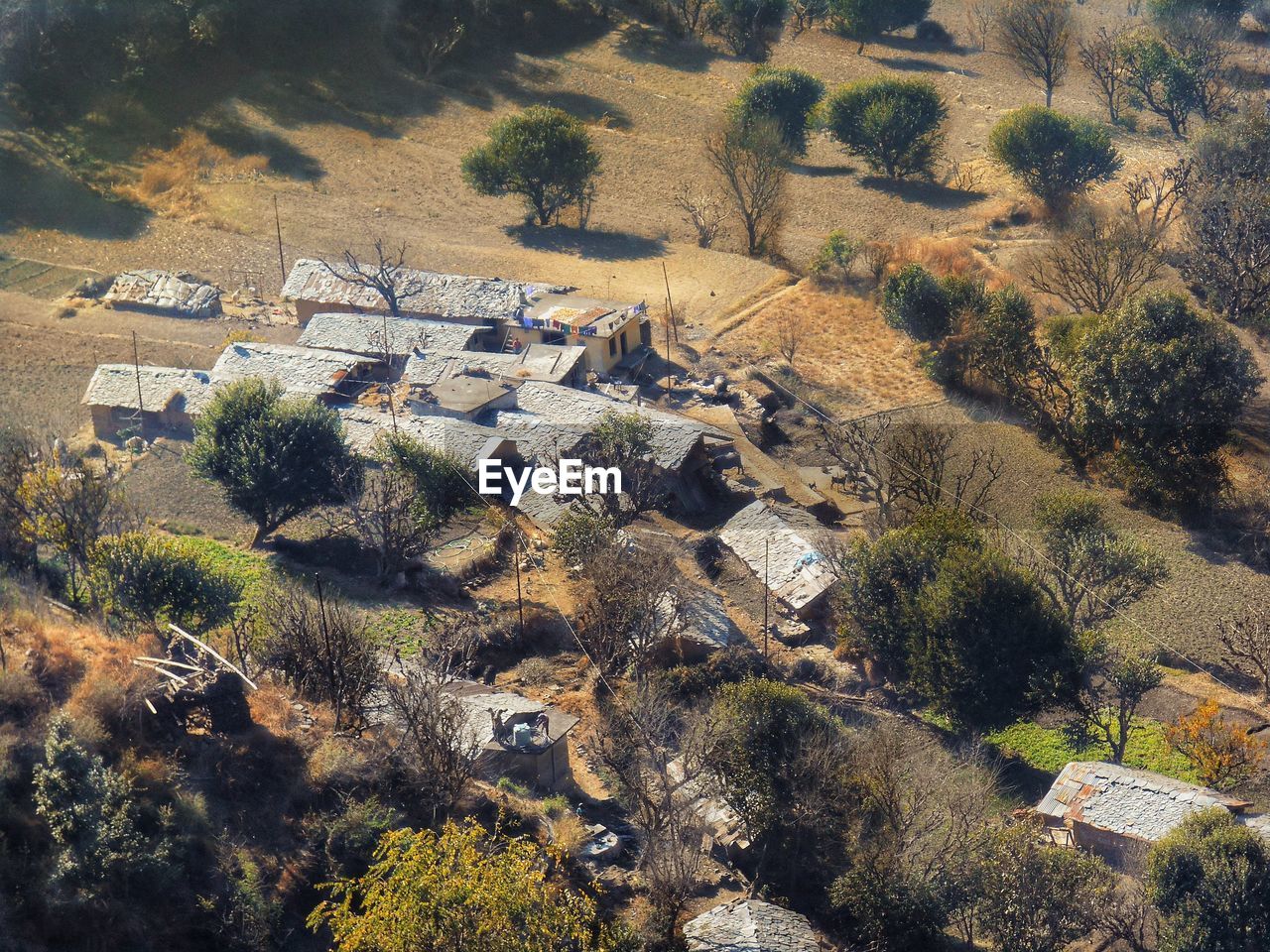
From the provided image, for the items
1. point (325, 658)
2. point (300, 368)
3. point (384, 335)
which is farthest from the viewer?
point (384, 335)

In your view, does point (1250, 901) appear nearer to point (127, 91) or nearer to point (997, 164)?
point (997, 164)

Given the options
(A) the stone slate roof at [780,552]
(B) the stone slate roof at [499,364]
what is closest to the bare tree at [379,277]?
(B) the stone slate roof at [499,364]

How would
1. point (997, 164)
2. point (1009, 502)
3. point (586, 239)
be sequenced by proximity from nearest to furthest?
1. point (1009, 502)
2. point (586, 239)
3. point (997, 164)

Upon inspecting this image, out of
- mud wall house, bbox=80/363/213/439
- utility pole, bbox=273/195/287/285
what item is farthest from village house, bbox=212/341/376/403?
utility pole, bbox=273/195/287/285

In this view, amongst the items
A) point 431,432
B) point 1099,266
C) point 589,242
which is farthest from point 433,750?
point 589,242

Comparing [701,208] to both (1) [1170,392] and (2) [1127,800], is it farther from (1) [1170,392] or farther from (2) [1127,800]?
(2) [1127,800]

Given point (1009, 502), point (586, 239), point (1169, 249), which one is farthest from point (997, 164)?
point (1009, 502)

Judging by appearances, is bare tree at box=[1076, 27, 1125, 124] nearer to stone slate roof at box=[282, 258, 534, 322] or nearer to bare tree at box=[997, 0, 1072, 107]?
bare tree at box=[997, 0, 1072, 107]
